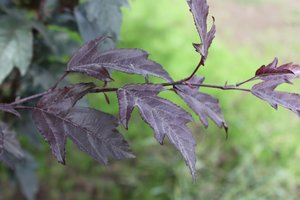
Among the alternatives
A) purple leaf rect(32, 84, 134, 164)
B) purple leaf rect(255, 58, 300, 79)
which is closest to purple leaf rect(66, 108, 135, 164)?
purple leaf rect(32, 84, 134, 164)

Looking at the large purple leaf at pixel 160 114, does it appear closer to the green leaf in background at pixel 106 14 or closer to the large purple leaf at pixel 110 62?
the large purple leaf at pixel 110 62

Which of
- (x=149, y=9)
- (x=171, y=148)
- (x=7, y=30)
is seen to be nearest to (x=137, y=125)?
(x=171, y=148)

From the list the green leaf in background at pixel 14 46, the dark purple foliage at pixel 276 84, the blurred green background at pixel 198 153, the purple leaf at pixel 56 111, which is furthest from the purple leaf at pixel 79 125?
the blurred green background at pixel 198 153

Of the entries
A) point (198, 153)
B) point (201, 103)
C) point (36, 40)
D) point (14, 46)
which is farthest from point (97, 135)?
point (198, 153)

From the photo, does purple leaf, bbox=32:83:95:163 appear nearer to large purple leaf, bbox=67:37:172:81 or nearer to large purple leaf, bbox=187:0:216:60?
large purple leaf, bbox=67:37:172:81

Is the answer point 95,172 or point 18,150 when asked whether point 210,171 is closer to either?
point 95,172

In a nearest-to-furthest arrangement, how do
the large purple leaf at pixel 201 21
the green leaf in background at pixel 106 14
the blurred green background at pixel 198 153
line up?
the large purple leaf at pixel 201 21, the green leaf in background at pixel 106 14, the blurred green background at pixel 198 153

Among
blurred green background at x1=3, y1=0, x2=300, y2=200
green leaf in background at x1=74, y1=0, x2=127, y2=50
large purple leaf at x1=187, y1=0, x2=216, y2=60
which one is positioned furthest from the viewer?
blurred green background at x1=3, y1=0, x2=300, y2=200
